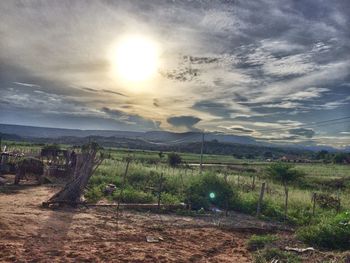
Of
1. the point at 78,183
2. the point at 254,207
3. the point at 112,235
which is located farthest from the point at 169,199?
the point at 112,235

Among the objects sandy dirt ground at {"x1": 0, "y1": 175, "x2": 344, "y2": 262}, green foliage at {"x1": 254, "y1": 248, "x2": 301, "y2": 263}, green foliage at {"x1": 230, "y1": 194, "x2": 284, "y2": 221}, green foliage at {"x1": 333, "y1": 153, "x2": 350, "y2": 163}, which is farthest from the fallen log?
green foliage at {"x1": 333, "y1": 153, "x2": 350, "y2": 163}

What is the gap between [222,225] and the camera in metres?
12.3

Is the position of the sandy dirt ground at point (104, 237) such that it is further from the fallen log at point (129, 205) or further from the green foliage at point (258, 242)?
the fallen log at point (129, 205)

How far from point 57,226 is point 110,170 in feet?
41.2

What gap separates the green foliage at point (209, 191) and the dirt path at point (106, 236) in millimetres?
2376

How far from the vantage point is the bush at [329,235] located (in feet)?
31.1

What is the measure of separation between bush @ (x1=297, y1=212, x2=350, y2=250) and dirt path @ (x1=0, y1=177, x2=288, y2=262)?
1.73 m

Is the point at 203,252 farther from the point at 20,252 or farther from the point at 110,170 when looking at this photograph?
the point at 110,170

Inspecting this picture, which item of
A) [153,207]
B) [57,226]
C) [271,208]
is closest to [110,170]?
[153,207]

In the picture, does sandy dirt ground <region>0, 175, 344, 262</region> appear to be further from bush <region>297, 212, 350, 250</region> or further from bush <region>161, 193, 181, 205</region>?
bush <region>297, 212, 350, 250</region>

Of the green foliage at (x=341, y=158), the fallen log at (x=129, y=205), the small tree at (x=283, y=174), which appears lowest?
the fallen log at (x=129, y=205)

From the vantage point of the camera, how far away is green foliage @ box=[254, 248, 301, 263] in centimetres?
794

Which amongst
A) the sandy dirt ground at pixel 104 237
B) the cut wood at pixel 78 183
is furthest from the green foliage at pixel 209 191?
the cut wood at pixel 78 183

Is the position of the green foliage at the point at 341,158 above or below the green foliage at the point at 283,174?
above
